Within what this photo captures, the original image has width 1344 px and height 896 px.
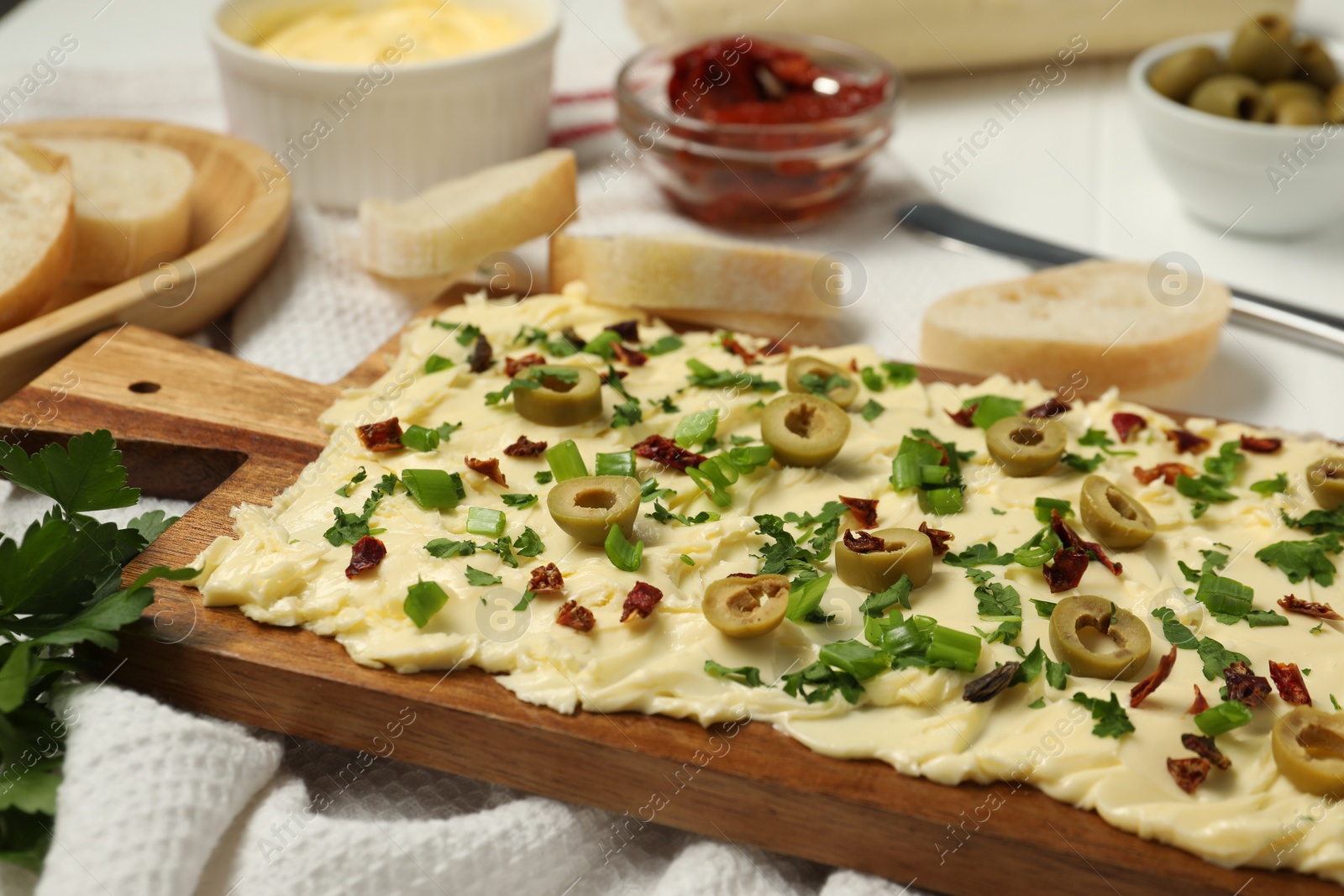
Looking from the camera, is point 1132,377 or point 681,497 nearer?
point 681,497

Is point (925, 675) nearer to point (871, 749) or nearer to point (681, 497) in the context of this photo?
point (871, 749)

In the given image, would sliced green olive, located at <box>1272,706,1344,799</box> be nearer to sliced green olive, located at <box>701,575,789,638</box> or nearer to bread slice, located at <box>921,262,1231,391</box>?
sliced green olive, located at <box>701,575,789,638</box>

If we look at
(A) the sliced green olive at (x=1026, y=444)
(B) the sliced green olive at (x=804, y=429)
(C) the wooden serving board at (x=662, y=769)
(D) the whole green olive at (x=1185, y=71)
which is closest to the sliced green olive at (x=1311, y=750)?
(C) the wooden serving board at (x=662, y=769)

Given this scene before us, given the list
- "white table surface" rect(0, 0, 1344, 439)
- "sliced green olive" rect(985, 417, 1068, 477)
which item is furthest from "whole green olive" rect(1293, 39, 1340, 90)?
"sliced green olive" rect(985, 417, 1068, 477)

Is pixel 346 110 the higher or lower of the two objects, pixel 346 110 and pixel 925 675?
the higher

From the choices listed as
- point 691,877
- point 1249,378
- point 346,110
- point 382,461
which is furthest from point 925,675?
point 346,110

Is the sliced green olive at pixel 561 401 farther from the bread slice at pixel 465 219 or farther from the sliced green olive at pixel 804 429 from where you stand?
the bread slice at pixel 465 219
